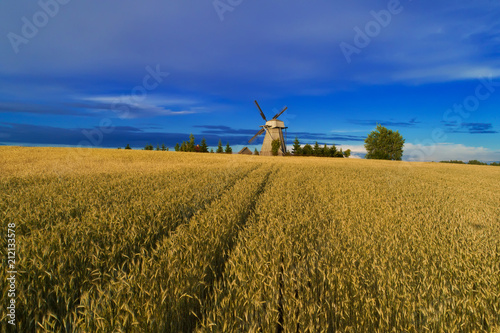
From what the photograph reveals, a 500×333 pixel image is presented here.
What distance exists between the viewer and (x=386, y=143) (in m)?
78.7

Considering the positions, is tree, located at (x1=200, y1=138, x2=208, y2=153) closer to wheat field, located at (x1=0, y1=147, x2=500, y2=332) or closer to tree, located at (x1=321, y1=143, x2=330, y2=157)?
tree, located at (x1=321, y1=143, x2=330, y2=157)

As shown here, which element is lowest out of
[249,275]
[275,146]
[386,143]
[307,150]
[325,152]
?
[249,275]

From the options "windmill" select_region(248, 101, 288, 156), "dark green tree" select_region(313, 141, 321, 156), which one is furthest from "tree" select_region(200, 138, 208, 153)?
"dark green tree" select_region(313, 141, 321, 156)

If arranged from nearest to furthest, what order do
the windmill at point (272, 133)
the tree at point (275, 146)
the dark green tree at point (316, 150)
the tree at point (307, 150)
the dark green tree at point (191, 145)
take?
the tree at point (275, 146)
the windmill at point (272, 133)
the dark green tree at point (316, 150)
the tree at point (307, 150)
the dark green tree at point (191, 145)

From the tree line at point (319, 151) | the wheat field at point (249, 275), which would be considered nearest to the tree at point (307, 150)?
the tree line at point (319, 151)

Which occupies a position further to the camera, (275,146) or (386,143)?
(386,143)

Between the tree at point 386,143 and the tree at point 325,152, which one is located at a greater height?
the tree at point 386,143

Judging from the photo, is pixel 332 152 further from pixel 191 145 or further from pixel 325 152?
pixel 191 145

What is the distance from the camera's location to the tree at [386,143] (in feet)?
254

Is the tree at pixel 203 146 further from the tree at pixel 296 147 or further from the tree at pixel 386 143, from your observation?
the tree at pixel 386 143

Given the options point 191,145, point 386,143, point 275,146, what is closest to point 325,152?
point 275,146

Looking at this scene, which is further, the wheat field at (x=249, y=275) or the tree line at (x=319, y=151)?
the tree line at (x=319, y=151)

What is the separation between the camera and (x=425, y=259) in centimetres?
300

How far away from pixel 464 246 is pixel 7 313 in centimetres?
532
